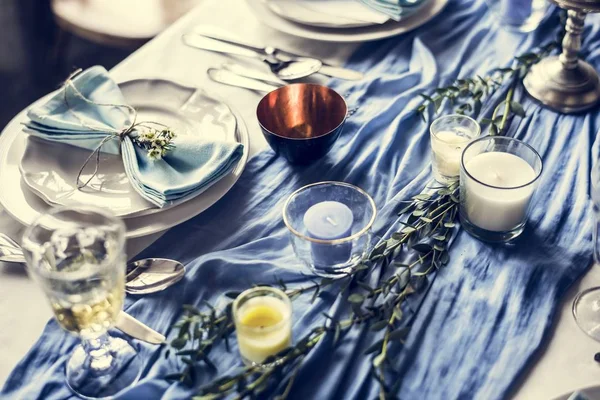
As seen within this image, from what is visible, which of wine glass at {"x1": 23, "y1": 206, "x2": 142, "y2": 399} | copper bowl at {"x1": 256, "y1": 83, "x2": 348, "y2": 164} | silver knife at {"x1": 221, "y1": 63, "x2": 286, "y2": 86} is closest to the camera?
wine glass at {"x1": 23, "y1": 206, "x2": 142, "y2": 399}

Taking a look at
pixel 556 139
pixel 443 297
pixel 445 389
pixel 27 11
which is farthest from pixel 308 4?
pixel 27 11

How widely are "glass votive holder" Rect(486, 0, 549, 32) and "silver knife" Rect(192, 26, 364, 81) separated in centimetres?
28

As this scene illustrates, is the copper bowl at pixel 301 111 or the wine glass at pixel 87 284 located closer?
the wine glass at pixel 87 284

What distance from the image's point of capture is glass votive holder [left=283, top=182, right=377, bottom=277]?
77 centimetres

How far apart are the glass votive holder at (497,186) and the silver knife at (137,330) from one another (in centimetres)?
37

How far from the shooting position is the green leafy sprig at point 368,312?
68 centimetres

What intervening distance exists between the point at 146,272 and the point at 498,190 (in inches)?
15.9

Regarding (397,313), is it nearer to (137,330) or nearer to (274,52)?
(137,330)

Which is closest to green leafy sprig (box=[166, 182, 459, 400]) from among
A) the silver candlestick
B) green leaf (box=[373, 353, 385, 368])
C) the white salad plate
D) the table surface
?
green leaf (box=[373, 353, 385, 368])

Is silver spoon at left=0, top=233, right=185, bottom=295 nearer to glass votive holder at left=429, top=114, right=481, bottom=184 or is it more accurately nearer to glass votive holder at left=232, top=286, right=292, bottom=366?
glass votive holder at left=232, top=286, right=292, bottom=366

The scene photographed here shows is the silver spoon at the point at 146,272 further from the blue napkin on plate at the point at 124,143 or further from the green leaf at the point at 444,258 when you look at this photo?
the green leaf at the point at 444,258

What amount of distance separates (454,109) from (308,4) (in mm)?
334

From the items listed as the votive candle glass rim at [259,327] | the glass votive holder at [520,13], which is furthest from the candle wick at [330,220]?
the glass votive holder at [520,13]

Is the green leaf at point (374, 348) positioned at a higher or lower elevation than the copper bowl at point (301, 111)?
lower
